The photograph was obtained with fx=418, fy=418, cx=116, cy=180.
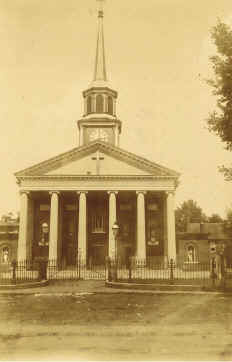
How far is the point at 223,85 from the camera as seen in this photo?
56.9 feet

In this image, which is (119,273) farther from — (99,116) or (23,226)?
(99,116)

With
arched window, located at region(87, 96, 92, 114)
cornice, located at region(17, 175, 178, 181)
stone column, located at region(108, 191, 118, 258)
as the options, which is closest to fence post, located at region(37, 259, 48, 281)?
stone column, located at region(108, 191, 118, 258)

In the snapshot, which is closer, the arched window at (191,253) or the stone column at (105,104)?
the arched window at (191,253)

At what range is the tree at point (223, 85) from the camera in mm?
16469

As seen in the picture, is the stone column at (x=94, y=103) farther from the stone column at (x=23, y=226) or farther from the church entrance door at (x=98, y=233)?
the stone column at (x=23, y=226)

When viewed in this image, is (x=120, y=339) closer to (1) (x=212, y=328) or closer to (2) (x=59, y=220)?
(1) (x=212, y=328)

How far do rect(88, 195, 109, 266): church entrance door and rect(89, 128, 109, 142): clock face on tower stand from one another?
825 cm

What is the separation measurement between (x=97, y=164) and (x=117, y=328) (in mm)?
36161

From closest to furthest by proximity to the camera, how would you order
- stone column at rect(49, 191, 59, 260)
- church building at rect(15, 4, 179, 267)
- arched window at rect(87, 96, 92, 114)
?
stone column at rect(49, 191, 59, 260) < church building at rect(15, 4, 179, 267) < arched window at rect(87, 96, 92, 114)

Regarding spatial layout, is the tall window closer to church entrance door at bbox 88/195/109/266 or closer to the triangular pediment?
church entrance door at bbox 88/195/109/266

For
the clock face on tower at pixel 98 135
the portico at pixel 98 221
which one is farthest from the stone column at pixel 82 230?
the clock face on tower at pixel 98 135

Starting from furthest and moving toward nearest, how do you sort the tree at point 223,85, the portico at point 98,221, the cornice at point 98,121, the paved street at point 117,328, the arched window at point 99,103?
the arched window at point 99,103 → the cornice at point 98,121 → the portico at point 98,221 → the tree at point 223,85 → the paved street at point 117,328

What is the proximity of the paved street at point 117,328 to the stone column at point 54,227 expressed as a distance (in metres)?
27.3

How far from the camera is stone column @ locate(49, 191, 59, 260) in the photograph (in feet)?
145
